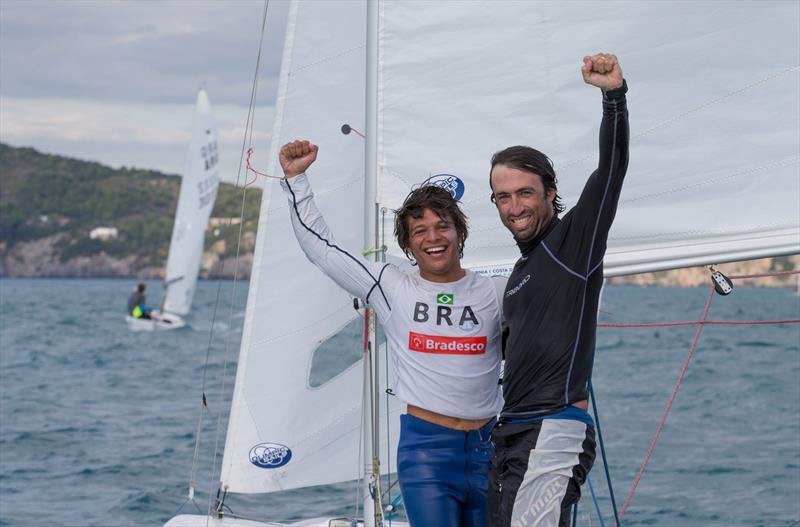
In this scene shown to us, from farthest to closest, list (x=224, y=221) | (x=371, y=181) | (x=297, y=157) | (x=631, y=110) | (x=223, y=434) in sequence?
(x=224, y=221) < (x=223, y=434) < (x=371, y=181) < (x=631, y=110) < (x=297, y=157)

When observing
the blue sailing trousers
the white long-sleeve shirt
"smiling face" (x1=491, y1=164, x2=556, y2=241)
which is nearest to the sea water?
the white long-sleeve shirt

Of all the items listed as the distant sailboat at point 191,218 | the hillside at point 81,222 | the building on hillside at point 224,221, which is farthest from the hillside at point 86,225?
the distant sailboat at point 191,218

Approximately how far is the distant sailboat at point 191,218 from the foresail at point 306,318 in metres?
20.7

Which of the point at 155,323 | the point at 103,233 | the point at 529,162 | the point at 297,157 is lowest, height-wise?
the point at 529,162

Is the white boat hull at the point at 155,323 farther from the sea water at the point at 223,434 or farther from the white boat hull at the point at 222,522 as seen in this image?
the white boat hull at the point at 222,522

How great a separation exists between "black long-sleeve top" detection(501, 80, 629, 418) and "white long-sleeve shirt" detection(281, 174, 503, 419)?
18 centimetres

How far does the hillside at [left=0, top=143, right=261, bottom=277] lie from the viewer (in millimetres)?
84062

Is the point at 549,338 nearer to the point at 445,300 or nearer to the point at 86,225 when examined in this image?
the point at 445,300

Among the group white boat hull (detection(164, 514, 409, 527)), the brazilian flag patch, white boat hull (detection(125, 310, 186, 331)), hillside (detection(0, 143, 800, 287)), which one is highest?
hillside (detection(0, 143, 800, 287))

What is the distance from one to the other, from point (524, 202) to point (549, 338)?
31 centimetres

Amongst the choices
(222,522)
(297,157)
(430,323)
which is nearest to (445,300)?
(430,323)

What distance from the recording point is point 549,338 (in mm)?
2502

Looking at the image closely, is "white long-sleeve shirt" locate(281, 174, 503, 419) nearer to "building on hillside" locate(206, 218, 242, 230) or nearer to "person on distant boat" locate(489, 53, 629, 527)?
"person on distant boat" locate(489, 53, 629, 527)

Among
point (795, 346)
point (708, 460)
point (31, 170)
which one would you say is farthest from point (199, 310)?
point (31, 170)
